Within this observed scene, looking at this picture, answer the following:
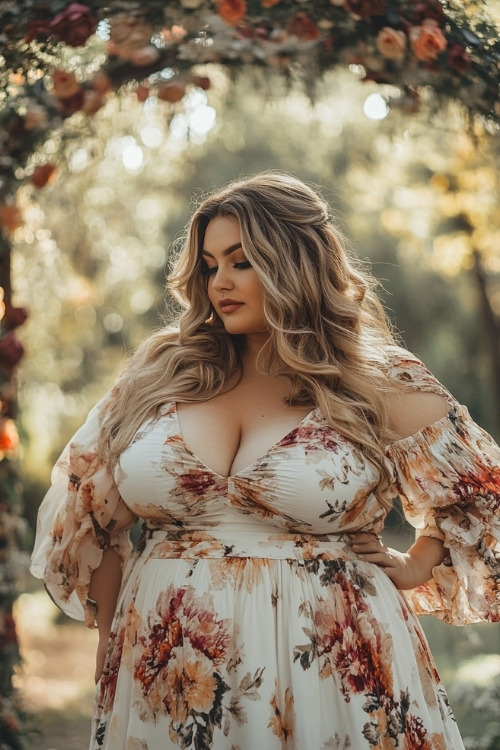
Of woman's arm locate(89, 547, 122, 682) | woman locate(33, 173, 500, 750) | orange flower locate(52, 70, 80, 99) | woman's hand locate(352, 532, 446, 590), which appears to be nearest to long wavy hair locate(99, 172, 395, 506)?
woman locate(33, 173, 500, 750)

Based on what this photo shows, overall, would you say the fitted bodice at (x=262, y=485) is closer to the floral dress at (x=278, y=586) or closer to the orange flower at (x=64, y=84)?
the floral dress at (x=278, y=586)

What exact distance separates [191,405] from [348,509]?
1.56 feet

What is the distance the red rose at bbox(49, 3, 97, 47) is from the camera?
2701 millimetres

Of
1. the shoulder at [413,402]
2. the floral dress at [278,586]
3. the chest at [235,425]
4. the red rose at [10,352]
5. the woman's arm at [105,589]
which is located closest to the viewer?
the floral dress at [278,586]

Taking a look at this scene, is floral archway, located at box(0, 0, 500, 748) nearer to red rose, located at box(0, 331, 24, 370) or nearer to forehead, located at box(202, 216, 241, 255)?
red rose, located at box(0, 331, 24, 370)

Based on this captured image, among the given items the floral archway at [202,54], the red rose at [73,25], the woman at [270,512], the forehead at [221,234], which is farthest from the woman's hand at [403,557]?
the red rose at [73,25]

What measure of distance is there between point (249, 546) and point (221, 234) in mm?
808

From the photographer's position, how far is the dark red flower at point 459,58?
2732mm

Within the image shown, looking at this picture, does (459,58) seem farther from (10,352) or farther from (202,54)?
(10,352)

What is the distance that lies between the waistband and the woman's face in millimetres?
545

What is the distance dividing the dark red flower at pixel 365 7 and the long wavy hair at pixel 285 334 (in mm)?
640

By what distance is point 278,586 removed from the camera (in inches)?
81.7

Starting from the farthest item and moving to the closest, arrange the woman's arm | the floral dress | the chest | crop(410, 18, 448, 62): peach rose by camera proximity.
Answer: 1. crop(410, 18, 448, 62): peach rose
2. the woman's arm
3. the chest
4. the floral dress

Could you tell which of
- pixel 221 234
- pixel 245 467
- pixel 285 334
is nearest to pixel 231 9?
pixel 221 234
